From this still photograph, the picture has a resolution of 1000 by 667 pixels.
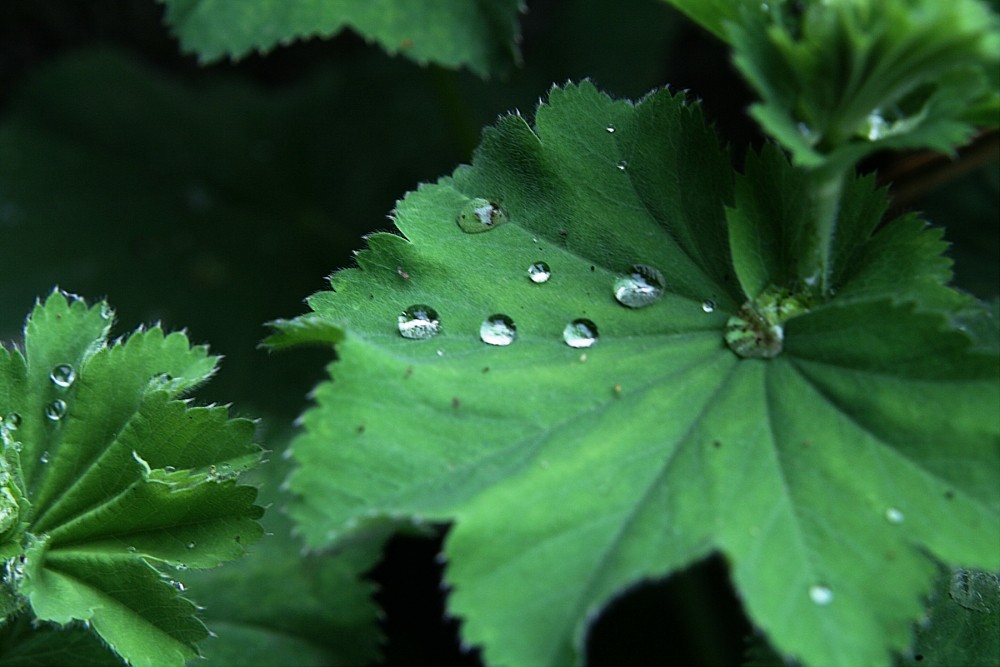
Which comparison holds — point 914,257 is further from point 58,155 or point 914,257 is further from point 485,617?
point 58,155

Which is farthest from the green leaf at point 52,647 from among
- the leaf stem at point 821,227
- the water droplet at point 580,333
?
the leaf stem at point 821,227

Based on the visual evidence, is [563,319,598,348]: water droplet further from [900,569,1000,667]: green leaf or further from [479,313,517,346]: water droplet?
→ [900,569,1000,667]: green leaf

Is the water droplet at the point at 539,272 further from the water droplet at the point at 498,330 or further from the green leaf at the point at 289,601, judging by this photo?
the green leaf at the point at 289,601

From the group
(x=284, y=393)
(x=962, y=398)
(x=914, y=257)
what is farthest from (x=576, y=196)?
(x=284, y=393)

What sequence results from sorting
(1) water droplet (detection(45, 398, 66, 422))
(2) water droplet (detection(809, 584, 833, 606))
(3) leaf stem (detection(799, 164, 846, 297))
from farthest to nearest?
(1) water droplet (detection(45, 398, 66, 422))
(3) leaf stem (detection(799, 164, 846, 297))
(2) water droplet (detection(809, 584, 833, 606))

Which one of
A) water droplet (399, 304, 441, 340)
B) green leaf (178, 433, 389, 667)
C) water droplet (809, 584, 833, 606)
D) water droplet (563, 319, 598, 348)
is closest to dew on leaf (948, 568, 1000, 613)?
water droplet (809, 584, 833, 606)
